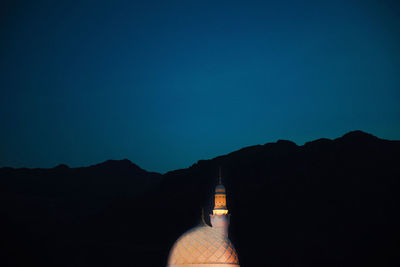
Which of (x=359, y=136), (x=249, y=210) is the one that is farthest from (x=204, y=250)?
(x=359, y=136)

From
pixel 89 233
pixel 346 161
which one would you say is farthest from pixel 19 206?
pixel 346 161

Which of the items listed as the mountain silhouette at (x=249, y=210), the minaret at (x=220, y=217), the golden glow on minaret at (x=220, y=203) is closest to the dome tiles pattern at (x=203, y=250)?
the minaret at (x=220, y=217)

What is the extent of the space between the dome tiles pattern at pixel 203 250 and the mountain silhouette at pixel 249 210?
1371 inches

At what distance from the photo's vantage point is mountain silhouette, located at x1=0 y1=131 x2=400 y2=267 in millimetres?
79812

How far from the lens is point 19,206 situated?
98.7 meters

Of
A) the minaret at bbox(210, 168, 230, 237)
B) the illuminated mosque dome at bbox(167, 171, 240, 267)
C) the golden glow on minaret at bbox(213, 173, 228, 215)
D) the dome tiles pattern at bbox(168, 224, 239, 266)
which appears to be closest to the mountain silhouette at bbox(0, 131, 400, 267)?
the golden glow on minaret at bbox(213, 173, 228, 215)

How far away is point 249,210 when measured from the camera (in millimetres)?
91438

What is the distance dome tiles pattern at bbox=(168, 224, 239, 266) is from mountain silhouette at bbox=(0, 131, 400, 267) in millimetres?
34818

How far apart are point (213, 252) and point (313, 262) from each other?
43752 millimetres

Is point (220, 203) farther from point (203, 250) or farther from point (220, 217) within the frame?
point (203, 250)

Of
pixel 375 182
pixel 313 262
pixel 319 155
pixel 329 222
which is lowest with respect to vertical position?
pixel 313 262

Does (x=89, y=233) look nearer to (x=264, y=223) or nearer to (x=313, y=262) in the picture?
(x=264, y=223)

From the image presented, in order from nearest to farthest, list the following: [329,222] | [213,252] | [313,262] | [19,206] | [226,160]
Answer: [213,252] → [313,262] → [329,222] → [19,206] → [226,160]

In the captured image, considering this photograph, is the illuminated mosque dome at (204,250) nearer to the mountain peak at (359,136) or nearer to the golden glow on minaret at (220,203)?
the golden glow on minaret at (220,203)
